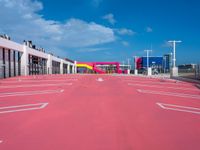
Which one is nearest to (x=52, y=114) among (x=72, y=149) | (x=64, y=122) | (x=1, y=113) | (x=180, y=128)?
(x=64, y=122)

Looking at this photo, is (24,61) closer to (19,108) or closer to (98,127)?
(19,108)

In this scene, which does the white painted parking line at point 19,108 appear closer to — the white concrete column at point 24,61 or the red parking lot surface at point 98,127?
the red parking lot surface at point 98,127

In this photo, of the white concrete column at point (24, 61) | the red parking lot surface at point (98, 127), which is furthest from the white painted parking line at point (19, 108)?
the white concrete column at point (24, 61)

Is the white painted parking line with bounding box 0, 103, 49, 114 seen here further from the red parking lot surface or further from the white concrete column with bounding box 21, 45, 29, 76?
the white concrete column with bounding box 21, 45, 29, 76

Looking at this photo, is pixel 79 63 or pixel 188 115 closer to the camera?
pixel 188 115

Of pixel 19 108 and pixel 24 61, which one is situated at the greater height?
pixel 24 61

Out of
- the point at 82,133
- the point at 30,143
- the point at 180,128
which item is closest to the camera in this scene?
the point at 30,143

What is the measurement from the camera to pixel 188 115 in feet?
23.3

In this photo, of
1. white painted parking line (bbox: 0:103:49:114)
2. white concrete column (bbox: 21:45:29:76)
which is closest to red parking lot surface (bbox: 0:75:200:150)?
white painted parking line (bbox: 0:103:49:114)

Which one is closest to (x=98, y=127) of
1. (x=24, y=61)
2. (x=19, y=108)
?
(x=19, y=108)

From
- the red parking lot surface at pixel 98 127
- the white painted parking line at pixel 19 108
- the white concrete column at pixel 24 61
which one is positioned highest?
the white concrete column at pixel 24 61

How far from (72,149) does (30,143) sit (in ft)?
2.80

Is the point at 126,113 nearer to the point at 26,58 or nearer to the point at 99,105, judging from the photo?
the point at 99,105

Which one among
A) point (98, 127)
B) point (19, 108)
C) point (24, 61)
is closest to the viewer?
point (98, 127)
